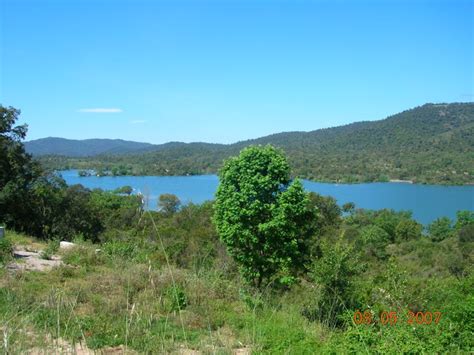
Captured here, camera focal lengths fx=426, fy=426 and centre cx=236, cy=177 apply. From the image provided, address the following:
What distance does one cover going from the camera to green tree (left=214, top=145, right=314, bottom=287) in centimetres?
1270

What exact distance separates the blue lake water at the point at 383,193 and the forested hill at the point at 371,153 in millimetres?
5150

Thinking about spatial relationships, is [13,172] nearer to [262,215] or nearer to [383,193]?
[262,215]

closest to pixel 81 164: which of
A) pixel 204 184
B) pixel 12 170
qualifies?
pixel 204 184

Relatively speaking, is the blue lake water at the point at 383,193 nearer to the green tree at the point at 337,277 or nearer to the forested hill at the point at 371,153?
the forested hill at the point at 371,153

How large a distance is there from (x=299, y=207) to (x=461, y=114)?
156758 mm

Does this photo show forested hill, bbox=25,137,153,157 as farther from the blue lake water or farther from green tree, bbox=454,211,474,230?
green tree, bbox=454,211,474,230

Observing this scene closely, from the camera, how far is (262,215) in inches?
510

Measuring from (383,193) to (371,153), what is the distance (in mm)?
48510

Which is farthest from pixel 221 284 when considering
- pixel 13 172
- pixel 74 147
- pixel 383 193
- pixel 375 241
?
pixel 74 147

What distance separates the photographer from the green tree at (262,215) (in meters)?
12.7

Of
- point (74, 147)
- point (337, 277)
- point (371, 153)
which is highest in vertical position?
point (74, 147)

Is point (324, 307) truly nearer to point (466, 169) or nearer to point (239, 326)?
point (239, 326)

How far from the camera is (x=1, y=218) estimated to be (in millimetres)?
16906

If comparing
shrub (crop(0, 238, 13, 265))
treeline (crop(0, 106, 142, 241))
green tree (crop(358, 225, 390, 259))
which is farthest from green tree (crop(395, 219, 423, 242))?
shrub (crop(0, 238, 13, 265))
